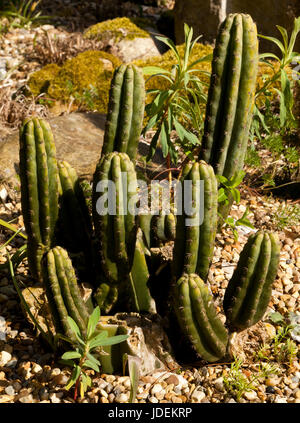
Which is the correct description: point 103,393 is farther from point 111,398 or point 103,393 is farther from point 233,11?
point 233,11

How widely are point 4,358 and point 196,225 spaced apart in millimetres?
1240

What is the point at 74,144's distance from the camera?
450 cm

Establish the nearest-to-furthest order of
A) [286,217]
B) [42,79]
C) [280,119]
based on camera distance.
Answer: [280,119]
[286,217]
[42,79]

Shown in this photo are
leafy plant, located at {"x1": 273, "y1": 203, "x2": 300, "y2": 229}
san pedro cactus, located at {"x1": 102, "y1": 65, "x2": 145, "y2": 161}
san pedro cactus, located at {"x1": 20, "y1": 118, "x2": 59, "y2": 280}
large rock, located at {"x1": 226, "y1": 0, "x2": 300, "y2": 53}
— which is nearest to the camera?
san pedro cactus, located at {"x1": 20, "y1": 118, "x2": 59, "y2": 280}

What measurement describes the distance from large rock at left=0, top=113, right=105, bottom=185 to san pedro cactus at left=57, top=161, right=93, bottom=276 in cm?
145

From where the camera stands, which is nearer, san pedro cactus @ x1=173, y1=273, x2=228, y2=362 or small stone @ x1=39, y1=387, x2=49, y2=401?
san pedro cactus @ x1=173, y1=273, x2=228, y2=362

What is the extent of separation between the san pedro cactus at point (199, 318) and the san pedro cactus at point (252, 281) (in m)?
0.12

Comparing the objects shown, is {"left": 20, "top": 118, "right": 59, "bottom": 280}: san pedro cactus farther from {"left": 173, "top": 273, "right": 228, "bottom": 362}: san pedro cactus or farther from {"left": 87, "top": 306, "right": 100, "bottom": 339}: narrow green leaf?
{"left": 173, "top": 273, "right": 228, "bottom": 362}: san pedro cactus

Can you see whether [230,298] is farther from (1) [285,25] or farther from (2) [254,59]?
(1) [285,25]

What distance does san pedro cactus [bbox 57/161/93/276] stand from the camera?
2.74m

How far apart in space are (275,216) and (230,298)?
136cm

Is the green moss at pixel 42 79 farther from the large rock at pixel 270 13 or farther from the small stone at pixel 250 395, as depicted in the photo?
the small stone at pixel 250 395

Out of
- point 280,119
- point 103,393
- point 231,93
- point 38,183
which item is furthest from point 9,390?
point 280,119

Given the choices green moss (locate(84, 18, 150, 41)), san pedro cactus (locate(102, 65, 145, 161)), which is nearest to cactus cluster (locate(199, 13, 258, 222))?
san pedro cactus (locate(102, 65, 145, 161))
